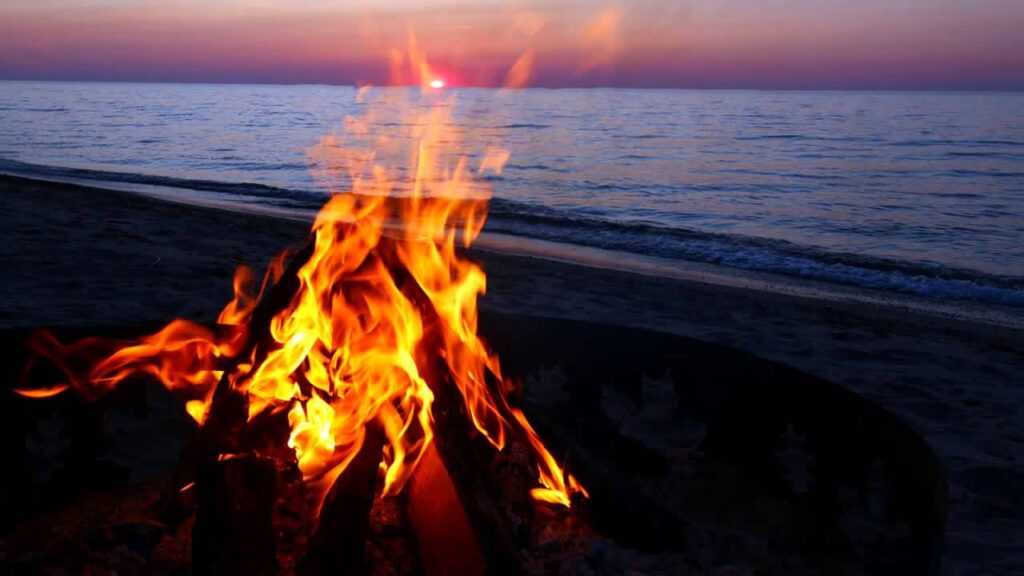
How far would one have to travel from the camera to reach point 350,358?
266 centimetres

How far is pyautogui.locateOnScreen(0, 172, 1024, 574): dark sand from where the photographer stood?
3.88 meters

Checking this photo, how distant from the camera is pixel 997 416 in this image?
15.6 feet

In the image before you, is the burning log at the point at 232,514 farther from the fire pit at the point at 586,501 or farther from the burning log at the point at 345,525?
the burning log at the point at 345,525

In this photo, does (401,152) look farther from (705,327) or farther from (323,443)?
(323,443)

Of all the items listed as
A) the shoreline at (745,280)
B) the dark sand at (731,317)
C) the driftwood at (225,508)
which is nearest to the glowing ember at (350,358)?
the driftwood at (225,508)

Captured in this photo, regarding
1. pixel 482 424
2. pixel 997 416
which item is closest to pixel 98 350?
pixel 482 424

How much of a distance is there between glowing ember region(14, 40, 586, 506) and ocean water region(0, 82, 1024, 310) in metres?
9.01

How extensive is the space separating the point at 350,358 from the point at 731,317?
5.01 m

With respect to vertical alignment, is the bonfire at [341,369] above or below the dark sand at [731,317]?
above

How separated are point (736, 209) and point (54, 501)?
16.4 m

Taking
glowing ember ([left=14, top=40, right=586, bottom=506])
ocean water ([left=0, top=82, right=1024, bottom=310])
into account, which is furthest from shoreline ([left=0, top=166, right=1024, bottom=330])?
glowing ember ([left=14, top=40, right=586, bottom=506])

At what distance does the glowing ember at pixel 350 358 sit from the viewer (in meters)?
2.52

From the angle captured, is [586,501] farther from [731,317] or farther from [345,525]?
[731,317]

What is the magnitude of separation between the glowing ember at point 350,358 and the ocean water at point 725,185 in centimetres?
901
